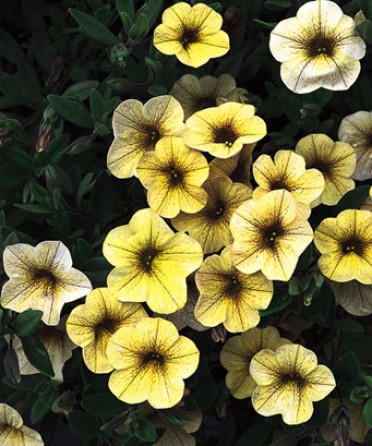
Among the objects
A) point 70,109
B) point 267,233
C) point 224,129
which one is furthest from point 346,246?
point 70,109

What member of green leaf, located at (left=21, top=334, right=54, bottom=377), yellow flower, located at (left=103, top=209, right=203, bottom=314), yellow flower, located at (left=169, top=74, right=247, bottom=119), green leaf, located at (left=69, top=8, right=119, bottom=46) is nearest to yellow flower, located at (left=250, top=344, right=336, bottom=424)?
yellow flower, located at (left=103, top=209, right=203, bottom=314)

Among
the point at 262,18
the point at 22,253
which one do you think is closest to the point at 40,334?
the point at 22,253

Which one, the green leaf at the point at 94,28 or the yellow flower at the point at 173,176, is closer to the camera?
the yellow flower at the point at 173,176

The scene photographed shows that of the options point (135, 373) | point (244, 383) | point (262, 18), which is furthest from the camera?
point (262, 18)

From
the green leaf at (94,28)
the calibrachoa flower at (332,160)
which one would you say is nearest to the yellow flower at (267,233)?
the calibrachoa flower at (332,160)

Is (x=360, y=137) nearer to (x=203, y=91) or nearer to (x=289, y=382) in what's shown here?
(x=203, y=91)

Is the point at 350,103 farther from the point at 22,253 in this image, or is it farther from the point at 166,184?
the point at 22,253

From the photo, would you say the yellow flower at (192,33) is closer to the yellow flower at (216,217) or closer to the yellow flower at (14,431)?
the yellow flower at (216,217)
